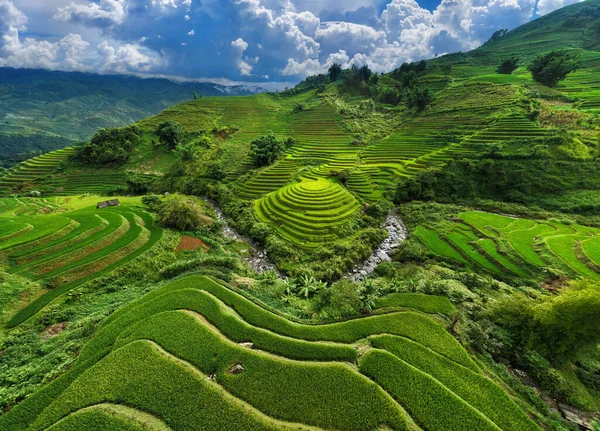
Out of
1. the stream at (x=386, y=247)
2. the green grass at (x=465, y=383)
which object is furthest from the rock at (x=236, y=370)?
the stream at (x=386, y=247)

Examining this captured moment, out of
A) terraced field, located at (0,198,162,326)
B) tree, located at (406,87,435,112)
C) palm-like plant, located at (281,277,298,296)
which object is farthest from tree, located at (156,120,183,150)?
tree, located at (406,87,435,112)

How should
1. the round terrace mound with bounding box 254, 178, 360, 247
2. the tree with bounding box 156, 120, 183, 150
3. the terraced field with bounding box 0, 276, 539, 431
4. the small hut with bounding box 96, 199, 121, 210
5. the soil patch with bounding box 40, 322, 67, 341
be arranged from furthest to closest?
the tree with bounding box 156, 120, 183, 150 < the small hut with bounding box 96, 199, 121, 210 < the round terrace mound with bounding box 254, 178, 360, 247 < the soil patch with bounding box 40, 322, 67, 341 < the terraced field with bounding box 0, 276, 539, 431

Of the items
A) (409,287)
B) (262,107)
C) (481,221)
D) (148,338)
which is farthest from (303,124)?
(148,338)

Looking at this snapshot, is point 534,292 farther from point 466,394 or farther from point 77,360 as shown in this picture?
point 77,360

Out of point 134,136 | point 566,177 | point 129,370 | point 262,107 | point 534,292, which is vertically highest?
point 262,107

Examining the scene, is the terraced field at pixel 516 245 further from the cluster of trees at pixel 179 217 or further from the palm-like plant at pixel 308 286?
the cluster of trees at pixel 179 217

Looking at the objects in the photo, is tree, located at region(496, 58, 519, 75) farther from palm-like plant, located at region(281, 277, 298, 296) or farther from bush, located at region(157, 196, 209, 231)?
bush, located at region(157, 196, 209, 231)
